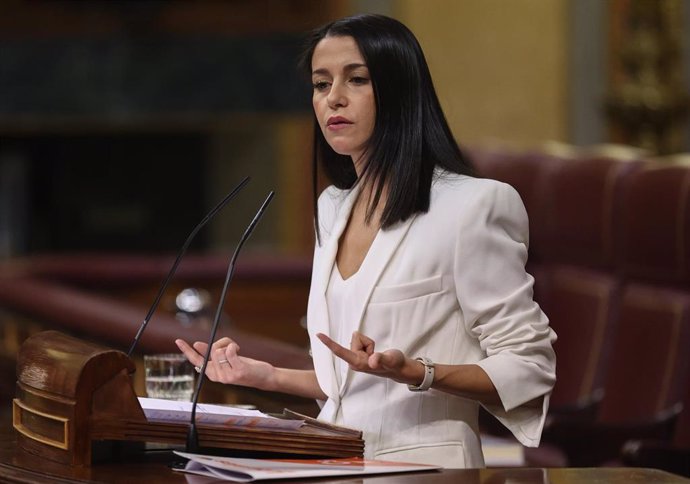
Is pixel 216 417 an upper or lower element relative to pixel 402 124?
lower

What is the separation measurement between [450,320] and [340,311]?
15 centimetres

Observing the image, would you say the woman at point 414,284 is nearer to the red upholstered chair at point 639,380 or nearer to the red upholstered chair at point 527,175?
the red upholstered chair at point 639,380

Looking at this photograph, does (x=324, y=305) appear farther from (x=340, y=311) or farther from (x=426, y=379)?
(x=426, y=379)

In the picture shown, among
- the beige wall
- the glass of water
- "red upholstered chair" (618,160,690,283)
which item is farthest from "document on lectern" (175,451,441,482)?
the beige wall

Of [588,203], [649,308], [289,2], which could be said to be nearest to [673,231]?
[649,308]

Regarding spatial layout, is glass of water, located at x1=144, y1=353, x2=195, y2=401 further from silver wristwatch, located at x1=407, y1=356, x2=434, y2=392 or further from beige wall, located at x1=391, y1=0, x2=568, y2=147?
beige wall, located at x1=391, y1=0, x2=568, y2=147

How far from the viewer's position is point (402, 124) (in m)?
1.87

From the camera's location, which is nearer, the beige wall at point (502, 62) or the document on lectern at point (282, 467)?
the document on lectern at point (282, 467)

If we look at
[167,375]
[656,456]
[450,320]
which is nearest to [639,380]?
[656,456]

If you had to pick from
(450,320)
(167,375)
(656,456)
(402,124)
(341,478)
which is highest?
(402,124)

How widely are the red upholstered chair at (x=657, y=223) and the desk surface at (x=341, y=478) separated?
1.84 m

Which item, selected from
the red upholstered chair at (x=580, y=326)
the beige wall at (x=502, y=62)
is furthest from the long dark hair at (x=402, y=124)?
the beige wall at (x=502, y=62)

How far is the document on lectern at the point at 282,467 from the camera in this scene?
5.25 ft

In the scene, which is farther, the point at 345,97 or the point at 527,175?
the point at 527,175
